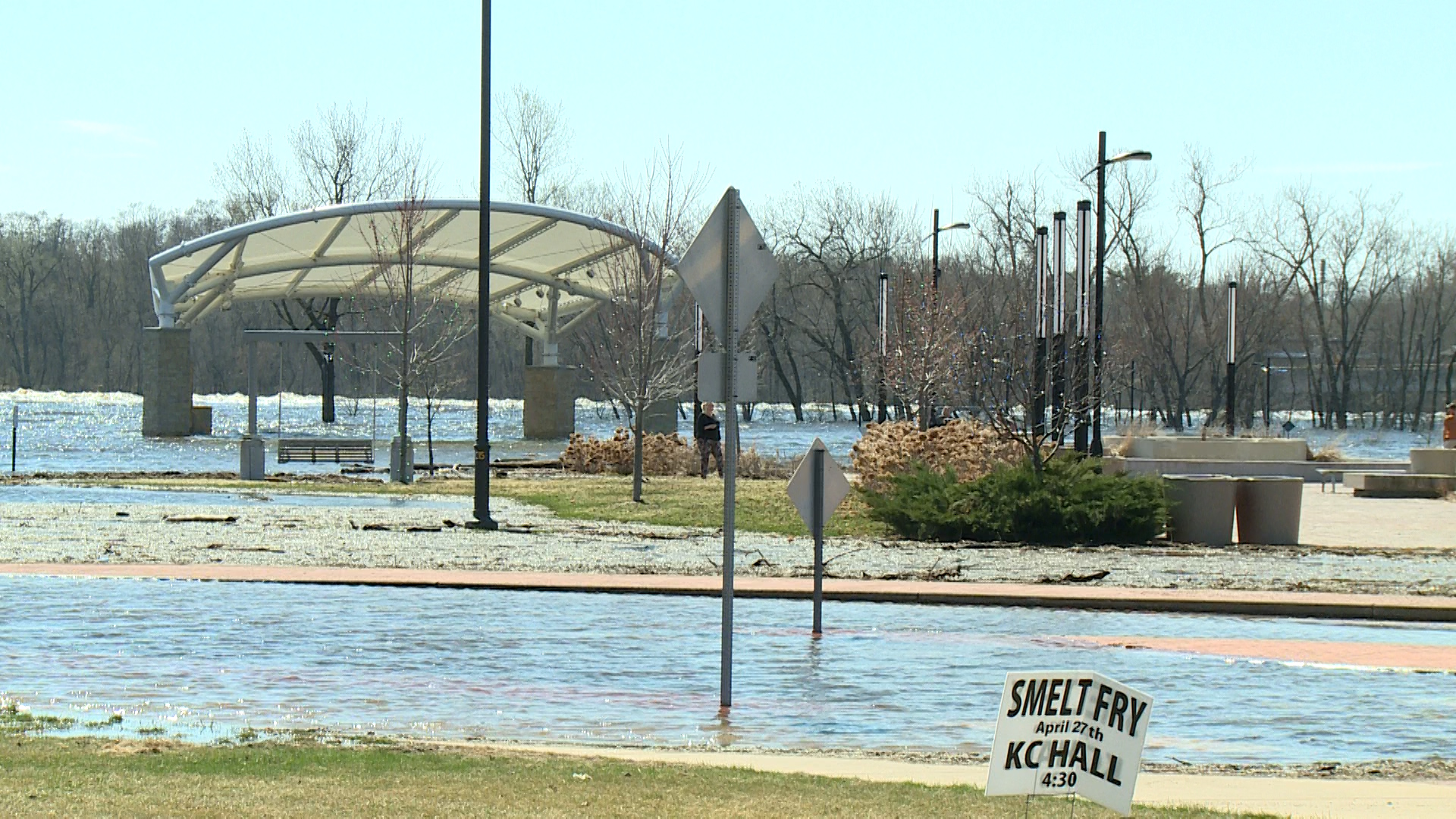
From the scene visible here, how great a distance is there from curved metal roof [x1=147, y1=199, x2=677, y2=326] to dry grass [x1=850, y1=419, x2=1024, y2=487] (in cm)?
1810

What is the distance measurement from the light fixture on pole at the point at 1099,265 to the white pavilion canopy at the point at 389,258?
14324 millimetres

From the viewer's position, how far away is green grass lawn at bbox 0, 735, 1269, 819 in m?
6.62

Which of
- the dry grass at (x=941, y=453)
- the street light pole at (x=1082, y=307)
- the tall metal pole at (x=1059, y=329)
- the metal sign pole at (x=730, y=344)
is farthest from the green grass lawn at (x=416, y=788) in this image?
the street light pole at (x=1082, y=307)

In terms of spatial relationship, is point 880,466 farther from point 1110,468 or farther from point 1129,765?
point 1129,765

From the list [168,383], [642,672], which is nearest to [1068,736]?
[642,672]

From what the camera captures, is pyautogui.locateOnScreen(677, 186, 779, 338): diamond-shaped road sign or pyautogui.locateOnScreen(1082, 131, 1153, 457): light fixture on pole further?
pyautogui.locateOnScreen(1082, 131, 1153, 457): light fixture on pole

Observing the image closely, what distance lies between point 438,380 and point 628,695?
45623mm

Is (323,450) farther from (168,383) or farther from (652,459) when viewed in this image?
(168,383)

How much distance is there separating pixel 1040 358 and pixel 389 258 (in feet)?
70.4

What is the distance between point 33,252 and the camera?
141 metres

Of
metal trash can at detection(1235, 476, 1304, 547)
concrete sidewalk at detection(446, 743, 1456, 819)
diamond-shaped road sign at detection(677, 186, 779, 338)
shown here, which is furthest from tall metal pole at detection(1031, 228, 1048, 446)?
concrete sidewalk at detection(446, 743, 1456, 819)

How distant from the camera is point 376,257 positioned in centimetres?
5006

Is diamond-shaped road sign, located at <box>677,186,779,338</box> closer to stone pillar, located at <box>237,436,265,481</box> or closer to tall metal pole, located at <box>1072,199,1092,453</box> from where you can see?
tall metal pole, located at <box>1072,199,1092,453</box>

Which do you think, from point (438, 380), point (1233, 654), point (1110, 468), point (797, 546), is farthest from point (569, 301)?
point (1233, 654)
